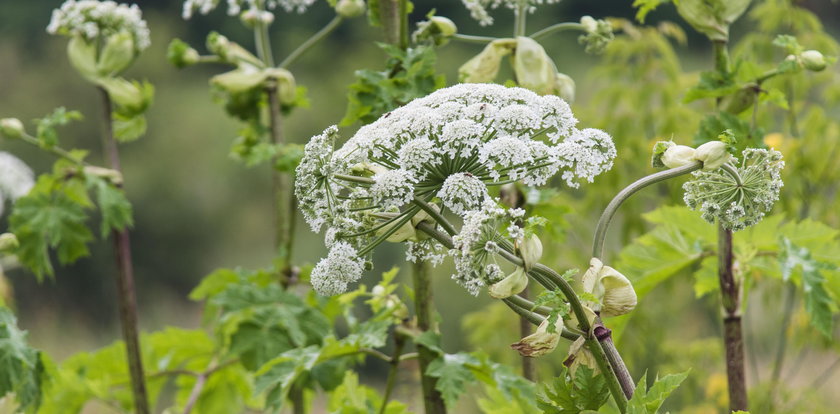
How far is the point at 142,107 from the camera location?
5.44 ft

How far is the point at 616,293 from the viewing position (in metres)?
0.89

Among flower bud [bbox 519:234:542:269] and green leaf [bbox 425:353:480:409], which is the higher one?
flower bud [bbox 519:234:542:269]

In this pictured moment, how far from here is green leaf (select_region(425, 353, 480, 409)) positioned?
48.7 inches

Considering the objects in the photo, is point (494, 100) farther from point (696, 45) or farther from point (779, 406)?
point (696, 45)

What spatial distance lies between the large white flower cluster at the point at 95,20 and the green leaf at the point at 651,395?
115 cm

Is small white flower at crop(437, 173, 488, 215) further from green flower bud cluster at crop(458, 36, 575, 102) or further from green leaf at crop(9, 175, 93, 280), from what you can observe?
green leaf at crop(9, 175, 93, 280)

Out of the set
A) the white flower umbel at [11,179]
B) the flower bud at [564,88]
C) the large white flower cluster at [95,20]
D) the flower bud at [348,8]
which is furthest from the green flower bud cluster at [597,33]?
the white flower umbel at [11,179]

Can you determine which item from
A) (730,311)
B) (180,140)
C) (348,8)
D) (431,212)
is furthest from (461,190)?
(180,140)

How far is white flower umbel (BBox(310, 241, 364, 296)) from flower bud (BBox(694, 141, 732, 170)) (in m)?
0.33

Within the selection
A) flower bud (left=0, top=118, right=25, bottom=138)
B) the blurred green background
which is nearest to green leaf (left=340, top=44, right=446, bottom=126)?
flower bud (left=0, top=118, right=25, bottom=138)

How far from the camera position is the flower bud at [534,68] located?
1.29m

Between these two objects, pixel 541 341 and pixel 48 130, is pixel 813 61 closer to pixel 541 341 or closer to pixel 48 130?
pixel 541 341

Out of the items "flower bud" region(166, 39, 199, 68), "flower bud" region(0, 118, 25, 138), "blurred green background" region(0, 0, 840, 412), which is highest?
"flower bud" region(166, 39, 199, 68)

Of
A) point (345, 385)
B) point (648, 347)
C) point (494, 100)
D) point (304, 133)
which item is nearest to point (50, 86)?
point (304, 133)
